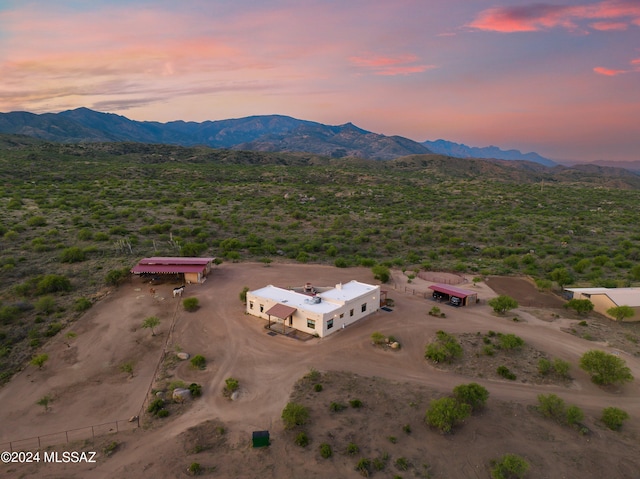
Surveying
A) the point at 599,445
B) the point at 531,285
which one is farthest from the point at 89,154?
the point at 599,445

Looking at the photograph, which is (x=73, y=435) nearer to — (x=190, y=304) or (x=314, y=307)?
(x=190, y=304)

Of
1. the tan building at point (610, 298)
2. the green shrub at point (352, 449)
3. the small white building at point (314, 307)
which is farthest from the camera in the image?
the tan building at point (610, 298)

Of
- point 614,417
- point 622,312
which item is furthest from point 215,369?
point 622,312

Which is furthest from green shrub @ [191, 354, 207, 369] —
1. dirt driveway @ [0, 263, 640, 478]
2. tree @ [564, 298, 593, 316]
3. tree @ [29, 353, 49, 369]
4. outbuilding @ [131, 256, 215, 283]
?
tree @ [564, 298, 593, 316]

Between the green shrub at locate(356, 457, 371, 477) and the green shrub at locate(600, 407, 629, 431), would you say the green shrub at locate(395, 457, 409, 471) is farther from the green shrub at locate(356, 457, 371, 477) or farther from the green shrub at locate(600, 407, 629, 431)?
the green shrub at locate(600, 407, 629, 431)

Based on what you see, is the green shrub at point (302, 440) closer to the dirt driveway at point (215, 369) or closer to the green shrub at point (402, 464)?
the dirt driveway at point (215, 369)

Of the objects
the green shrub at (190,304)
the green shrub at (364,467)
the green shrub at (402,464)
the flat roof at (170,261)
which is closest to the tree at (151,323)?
the green shrub at (190,304)
